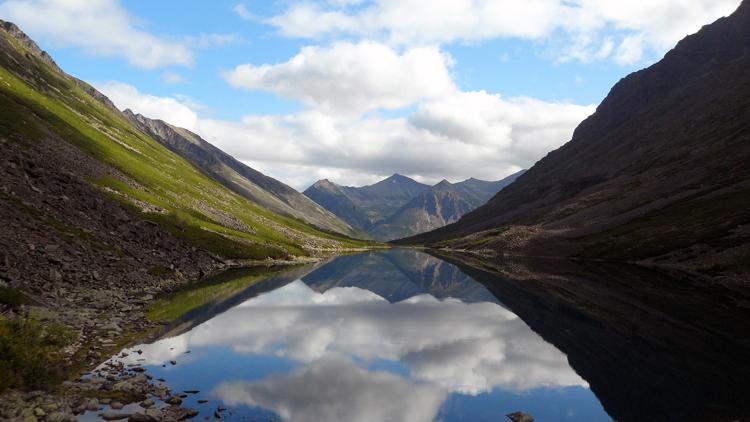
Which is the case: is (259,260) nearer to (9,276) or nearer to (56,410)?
(9,276)

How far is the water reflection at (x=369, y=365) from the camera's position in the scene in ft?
88.9

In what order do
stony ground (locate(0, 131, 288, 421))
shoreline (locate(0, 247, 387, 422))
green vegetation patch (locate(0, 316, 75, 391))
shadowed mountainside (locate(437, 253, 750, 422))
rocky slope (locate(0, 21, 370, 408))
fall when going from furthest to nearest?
rocky slope (locate(0, 21, 370, 408)) → shadowed mountainside (locate(437, 253, 750, 422)) → stony ground (locate(0, 131, 288, 421)) → green vegetation patch (locate(0, 316, 75, 391)) → shoreline (locate(0, 247, 387, 422))

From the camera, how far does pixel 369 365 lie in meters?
36.4

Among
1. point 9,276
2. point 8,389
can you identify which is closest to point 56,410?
point 8,389

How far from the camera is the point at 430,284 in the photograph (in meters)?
108

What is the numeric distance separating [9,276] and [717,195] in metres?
160

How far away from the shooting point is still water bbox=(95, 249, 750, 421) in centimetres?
2683

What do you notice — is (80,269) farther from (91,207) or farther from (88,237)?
(91,207)

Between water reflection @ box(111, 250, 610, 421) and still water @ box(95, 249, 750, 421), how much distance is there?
10 centimetres

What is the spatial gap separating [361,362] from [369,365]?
0.96 meters

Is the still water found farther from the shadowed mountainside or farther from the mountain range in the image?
the mountain range

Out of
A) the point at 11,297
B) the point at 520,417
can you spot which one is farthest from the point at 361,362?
the point at 11,297

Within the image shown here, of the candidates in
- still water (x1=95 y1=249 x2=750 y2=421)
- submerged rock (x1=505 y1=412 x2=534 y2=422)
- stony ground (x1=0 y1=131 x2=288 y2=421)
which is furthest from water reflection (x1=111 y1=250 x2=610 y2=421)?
stony ground (x1=0 y1=131 x2=288 y2=421)

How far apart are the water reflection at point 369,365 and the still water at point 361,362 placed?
0.34 ft
